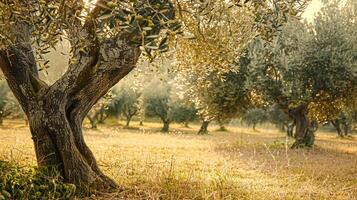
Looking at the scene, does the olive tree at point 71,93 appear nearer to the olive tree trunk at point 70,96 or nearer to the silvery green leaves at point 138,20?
the olive tree trunk at point 70,96

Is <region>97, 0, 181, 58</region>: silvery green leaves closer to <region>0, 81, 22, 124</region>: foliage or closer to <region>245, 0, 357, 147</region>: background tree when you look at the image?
<region>245, 0, 357, 147</region>: background tree

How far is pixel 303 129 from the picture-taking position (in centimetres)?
2620

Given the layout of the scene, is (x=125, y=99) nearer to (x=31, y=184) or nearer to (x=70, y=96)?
(x=70, y=96)

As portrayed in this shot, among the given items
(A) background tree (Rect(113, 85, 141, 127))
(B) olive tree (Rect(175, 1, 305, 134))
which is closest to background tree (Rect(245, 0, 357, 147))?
(B) olive tree (Rect(175, 1, 305, 134))

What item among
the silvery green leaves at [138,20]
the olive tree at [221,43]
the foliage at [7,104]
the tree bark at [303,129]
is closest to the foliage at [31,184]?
the olive tree at [221,43]

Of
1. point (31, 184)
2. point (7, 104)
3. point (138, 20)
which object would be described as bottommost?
point (31, 184)

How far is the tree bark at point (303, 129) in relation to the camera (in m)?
26.0

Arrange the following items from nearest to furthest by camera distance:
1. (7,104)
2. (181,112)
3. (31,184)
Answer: (31,184) < (7,104) < (181,112)

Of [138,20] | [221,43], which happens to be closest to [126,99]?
[221,43]

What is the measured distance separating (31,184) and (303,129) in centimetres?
2183

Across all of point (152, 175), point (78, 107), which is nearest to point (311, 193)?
point (152, 175)

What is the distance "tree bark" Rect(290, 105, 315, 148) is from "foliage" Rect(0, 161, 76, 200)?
2075 cm

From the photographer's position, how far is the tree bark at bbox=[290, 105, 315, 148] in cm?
2601

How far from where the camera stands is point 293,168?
15188 mm
